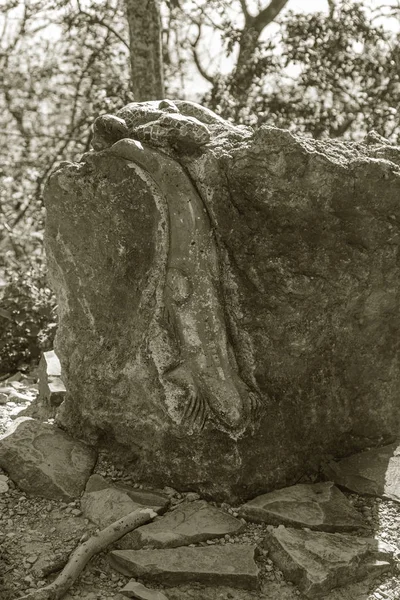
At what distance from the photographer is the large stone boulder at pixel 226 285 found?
3.56 m

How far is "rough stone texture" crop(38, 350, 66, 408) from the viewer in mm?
4559

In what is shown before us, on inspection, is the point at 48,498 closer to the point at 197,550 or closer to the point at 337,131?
the point at 197,550

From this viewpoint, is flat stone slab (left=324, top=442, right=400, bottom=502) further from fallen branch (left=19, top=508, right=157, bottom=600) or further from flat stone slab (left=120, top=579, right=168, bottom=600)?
flat stone slab (left=120, top=579, right=168, bottom=600)

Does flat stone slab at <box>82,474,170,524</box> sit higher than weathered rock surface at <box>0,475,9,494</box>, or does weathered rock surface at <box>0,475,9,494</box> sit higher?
weathered rock surface at <box>0,475,9,494</box>

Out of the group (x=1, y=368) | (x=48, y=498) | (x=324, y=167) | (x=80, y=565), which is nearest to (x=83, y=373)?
(x=48, y=498)

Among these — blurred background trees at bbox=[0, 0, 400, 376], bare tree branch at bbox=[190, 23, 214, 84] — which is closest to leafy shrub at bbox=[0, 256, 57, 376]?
blurred background trees at bbox=[0, 0, 400, 376]

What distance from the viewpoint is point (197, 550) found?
131 inches

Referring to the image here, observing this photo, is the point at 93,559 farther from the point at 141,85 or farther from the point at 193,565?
the point at 141,85

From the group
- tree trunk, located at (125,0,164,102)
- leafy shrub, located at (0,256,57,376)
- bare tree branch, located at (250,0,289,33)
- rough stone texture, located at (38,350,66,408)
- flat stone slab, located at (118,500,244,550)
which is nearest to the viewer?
flat stone slab, located at (118,500,244,550)

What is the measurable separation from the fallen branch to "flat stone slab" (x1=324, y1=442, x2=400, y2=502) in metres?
0.91

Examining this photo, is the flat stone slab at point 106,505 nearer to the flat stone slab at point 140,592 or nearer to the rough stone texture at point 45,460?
the rough stone texture at point 45,460

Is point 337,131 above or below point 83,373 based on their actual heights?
above

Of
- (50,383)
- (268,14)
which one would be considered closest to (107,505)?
(50,383)

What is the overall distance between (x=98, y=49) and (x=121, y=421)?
524 centimetres
